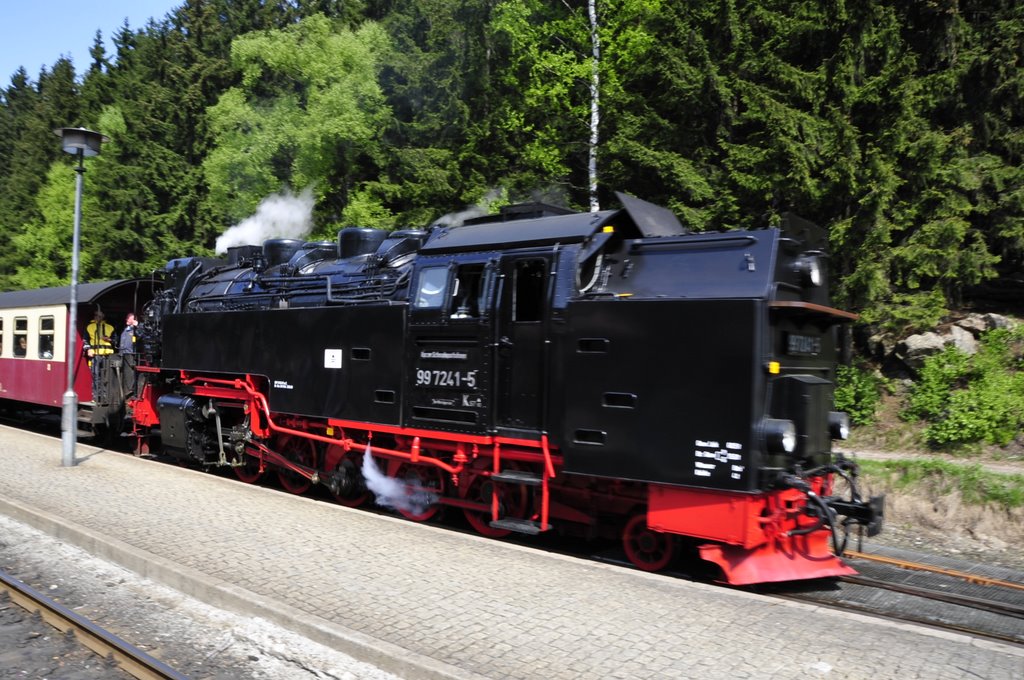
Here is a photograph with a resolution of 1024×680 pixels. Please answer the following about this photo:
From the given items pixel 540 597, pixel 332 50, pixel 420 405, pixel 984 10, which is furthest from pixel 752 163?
pixel 332 50

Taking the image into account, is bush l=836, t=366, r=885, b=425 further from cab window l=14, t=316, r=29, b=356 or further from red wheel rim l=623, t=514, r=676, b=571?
cab window l=14, t=316, r=29, b=356

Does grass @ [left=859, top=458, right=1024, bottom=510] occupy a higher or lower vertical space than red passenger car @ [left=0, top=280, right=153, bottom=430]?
lower

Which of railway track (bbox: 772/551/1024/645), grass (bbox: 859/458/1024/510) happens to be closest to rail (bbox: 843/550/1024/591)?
railway track (bbox: 772/551/1024/645)

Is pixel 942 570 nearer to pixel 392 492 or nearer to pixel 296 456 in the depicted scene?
pixel 392 492

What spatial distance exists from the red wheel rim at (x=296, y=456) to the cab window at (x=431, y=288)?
292 cm

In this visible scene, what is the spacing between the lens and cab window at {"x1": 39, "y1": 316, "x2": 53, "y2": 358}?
14.4 metres

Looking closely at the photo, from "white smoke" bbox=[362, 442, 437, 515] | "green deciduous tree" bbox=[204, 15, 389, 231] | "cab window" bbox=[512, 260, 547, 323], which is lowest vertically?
"white smoke" bbox=[362, 442, 437, 515]

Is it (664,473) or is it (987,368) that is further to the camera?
(987,368)

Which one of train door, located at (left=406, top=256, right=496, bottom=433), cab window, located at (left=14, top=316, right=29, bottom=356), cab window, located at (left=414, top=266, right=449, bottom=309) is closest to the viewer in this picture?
train door, located at (left=406, top=256, right=496, bottom=433)

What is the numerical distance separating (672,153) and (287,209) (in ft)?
43.7

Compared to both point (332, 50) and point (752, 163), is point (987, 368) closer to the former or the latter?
point (752, 163)

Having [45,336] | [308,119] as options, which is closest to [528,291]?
[45,336]

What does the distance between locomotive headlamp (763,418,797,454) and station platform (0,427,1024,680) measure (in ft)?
3.68

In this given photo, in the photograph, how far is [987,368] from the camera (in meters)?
11.9
